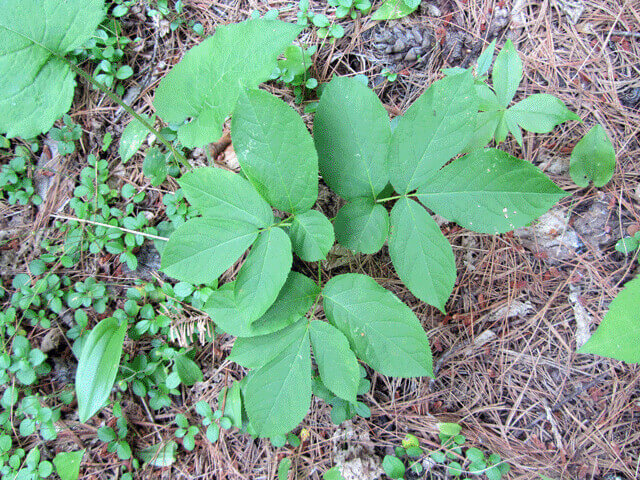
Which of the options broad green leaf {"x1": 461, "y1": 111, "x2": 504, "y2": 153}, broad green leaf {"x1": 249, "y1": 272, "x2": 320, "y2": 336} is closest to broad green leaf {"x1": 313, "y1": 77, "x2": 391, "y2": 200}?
broad green leaf {"x1": 249, "y1": 272, "x2": 320, "y2": 336}

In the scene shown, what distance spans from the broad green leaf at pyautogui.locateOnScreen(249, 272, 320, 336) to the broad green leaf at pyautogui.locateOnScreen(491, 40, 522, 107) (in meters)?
1.08

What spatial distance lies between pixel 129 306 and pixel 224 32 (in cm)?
126

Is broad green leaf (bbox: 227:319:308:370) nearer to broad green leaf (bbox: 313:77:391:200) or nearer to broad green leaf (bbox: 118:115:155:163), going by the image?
broad green leaf (bbox: 313:77:391:200)

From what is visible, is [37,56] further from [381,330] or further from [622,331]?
[622,331]

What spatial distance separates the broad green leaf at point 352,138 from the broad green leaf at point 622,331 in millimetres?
859

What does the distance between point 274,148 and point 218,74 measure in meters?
0.40

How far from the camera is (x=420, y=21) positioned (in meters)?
1.77

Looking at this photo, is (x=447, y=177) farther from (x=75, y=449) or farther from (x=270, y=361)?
(x=75, y=449)

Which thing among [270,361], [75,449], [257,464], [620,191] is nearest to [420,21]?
[620,191]

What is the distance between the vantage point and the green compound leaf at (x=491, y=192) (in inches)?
47.2

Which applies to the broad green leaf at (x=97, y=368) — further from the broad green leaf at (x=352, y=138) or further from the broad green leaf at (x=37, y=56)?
the broad green leaf at (x=352, y=138)

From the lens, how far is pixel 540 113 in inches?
61.2

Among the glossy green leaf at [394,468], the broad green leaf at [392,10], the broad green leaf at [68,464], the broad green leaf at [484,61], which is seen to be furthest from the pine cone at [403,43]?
the broad green leaf at [68,464]

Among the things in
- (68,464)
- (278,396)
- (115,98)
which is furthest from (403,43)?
(68,464)
